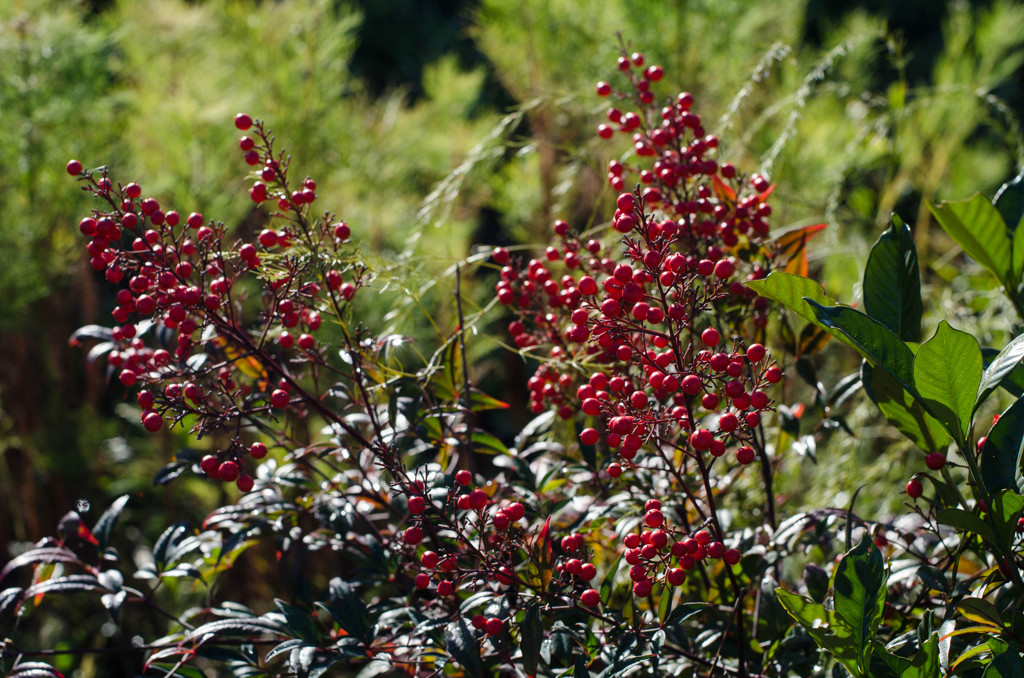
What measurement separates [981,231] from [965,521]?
20cm

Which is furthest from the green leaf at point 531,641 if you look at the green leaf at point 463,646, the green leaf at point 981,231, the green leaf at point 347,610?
the green leaf at point 981,231

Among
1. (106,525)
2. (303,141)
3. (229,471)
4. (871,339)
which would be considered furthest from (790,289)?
(303,141)

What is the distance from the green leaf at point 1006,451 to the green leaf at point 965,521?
0.04m

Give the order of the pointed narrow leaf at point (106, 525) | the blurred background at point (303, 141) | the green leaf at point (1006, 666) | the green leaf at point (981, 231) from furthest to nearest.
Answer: the blurred background at point (303, 141) → the pointed narrow leaf at point (106, 525) → the green leaf at point (981, 231) → the green leaf at point (1006, 666)

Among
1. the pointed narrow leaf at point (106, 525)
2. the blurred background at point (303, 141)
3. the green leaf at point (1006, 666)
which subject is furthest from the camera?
the blurred background at point (303, 141)

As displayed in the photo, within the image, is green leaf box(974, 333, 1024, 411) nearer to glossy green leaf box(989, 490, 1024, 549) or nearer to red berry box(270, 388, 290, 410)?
glossy green leaf box(989, 490, 1024, 549)

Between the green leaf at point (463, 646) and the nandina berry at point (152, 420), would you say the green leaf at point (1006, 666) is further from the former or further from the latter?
the nandina berry at point (152, 420)

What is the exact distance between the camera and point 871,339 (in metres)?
0.42

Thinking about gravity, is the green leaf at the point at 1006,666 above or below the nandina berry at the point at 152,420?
below

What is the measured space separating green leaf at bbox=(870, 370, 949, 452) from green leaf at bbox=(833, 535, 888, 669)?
118 millimetres

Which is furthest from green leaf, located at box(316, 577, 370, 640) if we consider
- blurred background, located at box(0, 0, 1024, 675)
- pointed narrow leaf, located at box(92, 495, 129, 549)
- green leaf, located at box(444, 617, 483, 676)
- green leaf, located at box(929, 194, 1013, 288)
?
blurred background, located at box(0, 0, 1024, 675)

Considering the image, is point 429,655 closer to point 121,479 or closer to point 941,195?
point 121,479

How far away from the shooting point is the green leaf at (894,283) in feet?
1.61

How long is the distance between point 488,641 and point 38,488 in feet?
5.54
